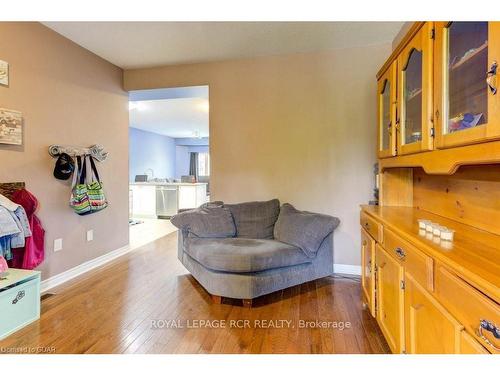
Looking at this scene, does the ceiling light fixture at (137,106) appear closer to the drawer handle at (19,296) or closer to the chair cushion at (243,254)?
the chair cushion at (243,254)

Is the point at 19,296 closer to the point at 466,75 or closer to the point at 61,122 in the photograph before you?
the point at 61,122

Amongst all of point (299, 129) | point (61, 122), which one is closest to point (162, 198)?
point (61, 122)

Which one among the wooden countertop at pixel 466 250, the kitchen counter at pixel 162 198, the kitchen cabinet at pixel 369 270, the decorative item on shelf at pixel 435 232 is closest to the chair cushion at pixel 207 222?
the kitchen cabinet at pixel 369 270

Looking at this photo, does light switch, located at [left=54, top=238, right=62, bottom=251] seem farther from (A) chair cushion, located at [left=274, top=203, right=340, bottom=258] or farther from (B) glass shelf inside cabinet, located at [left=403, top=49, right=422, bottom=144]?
(B) glass shelf inside cabinet, located at [left=403, top=49, right=422, bottom=144]

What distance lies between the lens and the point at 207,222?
275 centimetres

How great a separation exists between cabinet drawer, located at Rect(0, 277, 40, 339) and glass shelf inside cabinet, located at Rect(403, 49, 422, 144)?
273 centimetres

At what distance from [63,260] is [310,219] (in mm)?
2510

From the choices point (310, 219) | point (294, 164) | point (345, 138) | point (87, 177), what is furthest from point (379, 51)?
point (87, 177)

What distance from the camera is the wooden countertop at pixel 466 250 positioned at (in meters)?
0.80

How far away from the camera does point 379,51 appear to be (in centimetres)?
287

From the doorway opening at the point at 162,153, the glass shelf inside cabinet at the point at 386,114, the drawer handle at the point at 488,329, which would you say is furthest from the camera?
the doorway opening at the point at 162,153

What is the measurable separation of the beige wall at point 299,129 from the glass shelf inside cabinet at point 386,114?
751 mm

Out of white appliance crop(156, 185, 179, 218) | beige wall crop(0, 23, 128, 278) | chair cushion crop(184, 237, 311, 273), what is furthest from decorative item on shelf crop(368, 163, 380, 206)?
white appliance crop(156, 185, 179, 218)
